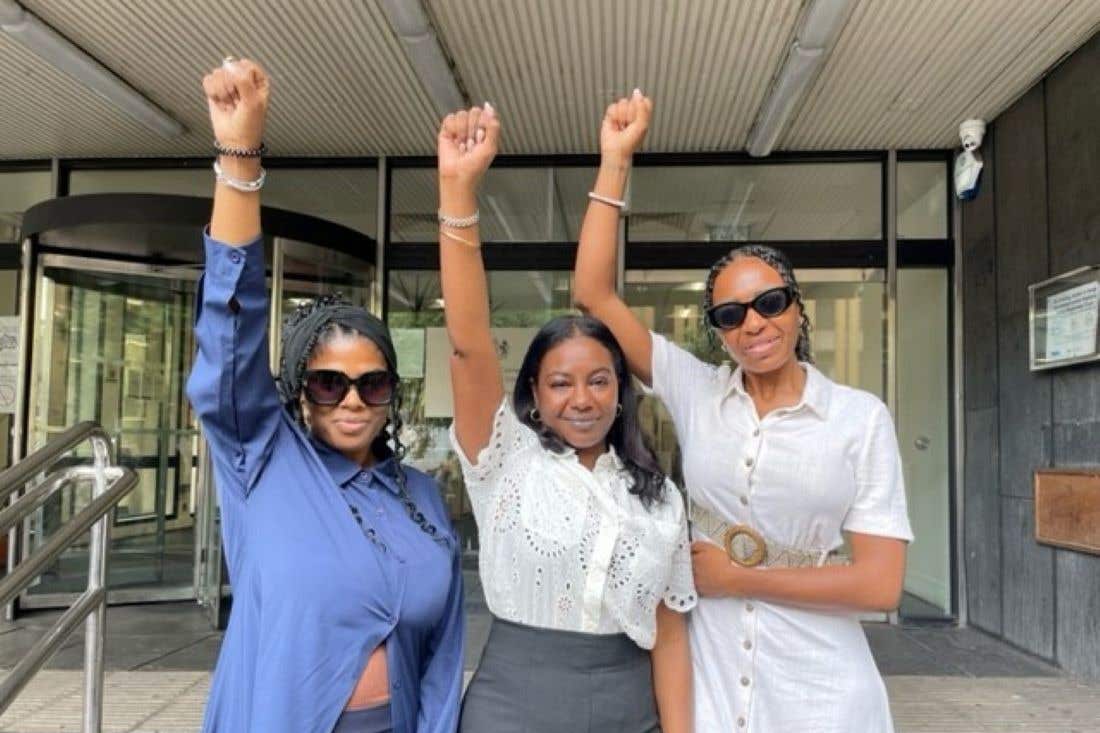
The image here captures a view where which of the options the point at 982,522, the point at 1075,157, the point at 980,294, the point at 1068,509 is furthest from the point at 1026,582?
the point at 1075,157

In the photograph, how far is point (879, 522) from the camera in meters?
1.60

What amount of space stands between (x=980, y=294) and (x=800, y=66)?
2.38m

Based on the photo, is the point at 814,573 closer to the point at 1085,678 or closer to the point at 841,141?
the point at 1085,678

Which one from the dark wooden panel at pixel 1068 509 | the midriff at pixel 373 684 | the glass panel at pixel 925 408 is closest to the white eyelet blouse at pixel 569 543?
the midriff at pixel 373 684

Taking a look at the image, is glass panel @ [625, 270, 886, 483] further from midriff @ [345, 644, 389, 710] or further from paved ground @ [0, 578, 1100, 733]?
midriff @ [345, 644, 389, 710]

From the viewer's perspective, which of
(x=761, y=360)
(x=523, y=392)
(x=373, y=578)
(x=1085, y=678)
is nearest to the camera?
(x=373, y=578)

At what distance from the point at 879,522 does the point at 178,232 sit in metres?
5.46

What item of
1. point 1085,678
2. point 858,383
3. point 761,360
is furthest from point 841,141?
point 761,360

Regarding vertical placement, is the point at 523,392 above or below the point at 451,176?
below

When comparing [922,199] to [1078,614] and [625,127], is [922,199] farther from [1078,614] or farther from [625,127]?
[625,127]

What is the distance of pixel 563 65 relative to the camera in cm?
525

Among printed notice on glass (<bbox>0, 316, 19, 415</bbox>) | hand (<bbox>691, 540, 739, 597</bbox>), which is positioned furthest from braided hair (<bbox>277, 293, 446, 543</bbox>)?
printed notice on glass (<bbox>0, 316, 19, 415</bbox>)

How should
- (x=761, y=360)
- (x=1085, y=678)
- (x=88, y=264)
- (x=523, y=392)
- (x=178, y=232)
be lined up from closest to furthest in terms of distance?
(x=761, y=360)
(x=523, y=392)
(x=1085, y=678)
(x=178, y=232)
(x=88, y=264)

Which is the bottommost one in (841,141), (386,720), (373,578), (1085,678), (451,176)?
(1085,678)
